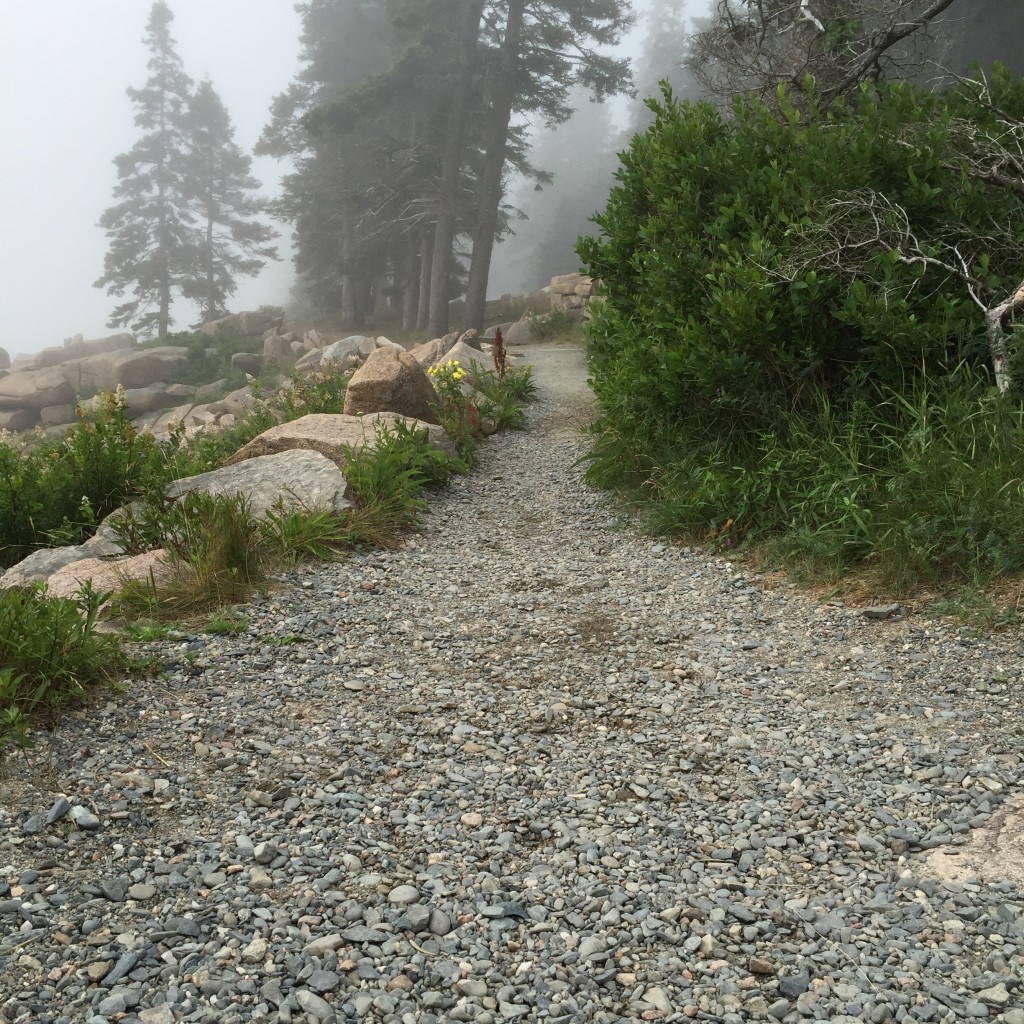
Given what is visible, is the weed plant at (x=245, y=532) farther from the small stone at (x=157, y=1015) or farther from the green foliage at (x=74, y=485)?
the small stone at (x=157, y=1015)

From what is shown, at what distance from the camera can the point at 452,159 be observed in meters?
24.1

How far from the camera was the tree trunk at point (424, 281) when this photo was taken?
27922 millimetres

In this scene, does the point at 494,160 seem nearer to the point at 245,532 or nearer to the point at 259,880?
the point at 245,532

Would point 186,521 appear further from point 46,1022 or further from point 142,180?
point 142,180

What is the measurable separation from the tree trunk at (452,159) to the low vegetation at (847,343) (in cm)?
1843

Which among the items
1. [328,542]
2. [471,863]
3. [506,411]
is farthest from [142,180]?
[471,863]

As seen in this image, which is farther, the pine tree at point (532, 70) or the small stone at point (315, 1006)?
the pine tree at point (532, 70)

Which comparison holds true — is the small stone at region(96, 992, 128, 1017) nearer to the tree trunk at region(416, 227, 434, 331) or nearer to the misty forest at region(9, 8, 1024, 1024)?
the misty forest at region(9, 8, 1024, 1024)

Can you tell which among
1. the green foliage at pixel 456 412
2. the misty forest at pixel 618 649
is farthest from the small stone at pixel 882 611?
the green foliage at pixel 456 412

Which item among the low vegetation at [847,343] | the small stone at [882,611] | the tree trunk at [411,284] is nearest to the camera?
the small stone at [882,611]

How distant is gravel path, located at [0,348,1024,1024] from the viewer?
7.63 feet

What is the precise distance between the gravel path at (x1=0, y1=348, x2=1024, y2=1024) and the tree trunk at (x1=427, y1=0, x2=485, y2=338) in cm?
2092

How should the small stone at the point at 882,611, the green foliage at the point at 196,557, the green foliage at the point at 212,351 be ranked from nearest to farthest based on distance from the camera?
the small stone at the point at 882,611 < the green foliage at the point at 196,557 < the green foliage at the point at 212,351

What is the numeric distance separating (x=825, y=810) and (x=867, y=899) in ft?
1.66
